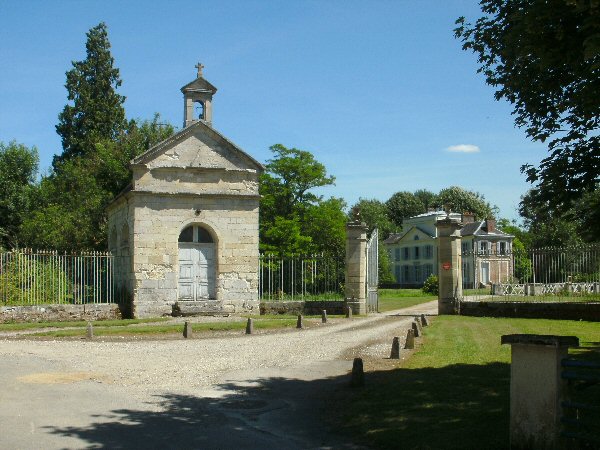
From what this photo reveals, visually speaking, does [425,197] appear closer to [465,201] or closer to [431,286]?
[465,201]

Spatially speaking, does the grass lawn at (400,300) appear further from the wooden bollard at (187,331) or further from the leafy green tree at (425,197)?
the leafy green tree at (425,197)

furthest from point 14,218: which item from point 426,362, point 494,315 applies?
point 426,362

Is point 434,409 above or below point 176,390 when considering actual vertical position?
above

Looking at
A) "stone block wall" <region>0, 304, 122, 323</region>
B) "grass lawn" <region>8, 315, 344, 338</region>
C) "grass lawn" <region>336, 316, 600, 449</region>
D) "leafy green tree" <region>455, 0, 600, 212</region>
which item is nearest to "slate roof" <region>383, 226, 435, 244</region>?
"stone block wall" <region>0, 304, 122, 323</region>

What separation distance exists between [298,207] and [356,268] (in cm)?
2034

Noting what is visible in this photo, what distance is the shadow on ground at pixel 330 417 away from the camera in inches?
268

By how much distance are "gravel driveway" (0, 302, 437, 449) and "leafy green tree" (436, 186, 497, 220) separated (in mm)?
65021

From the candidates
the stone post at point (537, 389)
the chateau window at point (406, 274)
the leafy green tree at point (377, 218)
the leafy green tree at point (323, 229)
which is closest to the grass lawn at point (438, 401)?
the stone post at point (537, 389)

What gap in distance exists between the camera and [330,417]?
805cm

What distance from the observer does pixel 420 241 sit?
65.9m

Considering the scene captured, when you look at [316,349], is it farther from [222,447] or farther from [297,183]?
[297,183]

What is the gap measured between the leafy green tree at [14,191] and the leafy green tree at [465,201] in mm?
52091

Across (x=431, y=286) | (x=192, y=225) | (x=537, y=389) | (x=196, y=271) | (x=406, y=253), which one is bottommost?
(x=431, y=286)

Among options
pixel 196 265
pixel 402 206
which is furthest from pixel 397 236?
pixel 196 265
